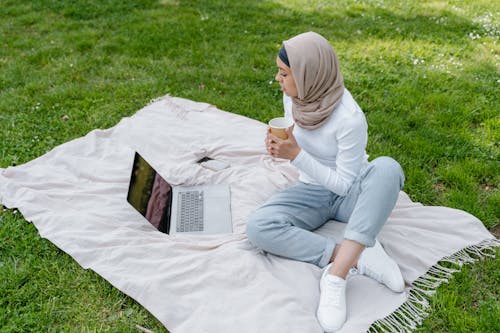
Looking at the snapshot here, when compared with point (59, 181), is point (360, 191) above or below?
above

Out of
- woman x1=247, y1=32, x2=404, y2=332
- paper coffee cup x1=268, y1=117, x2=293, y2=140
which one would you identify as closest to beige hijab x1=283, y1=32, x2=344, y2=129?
woman x1=247, y1=32, x2=404, y2=332

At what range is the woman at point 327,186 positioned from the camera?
2959 mm

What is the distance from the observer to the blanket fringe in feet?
9.71

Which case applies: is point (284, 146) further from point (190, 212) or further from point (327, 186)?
point (190, 212)

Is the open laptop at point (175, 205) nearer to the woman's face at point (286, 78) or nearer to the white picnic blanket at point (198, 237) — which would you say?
the white picnic blanket at point (198, 237)

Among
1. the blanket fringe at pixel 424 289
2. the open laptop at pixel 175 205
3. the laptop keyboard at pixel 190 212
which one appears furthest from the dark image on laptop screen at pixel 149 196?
the blanket fringe at pixel 424 289

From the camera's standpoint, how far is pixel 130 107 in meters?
5.62

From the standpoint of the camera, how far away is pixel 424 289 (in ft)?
10.6

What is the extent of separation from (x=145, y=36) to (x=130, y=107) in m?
2.04

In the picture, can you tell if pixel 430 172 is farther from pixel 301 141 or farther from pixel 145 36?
pixel 145 36

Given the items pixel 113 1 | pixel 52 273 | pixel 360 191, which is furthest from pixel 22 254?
pixel 113 1

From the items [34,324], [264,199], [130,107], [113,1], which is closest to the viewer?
[34,324]

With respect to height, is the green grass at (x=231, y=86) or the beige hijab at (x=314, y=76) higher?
the beige hijab at (x=314, y=76)

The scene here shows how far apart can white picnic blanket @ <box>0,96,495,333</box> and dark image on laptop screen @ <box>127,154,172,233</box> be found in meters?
0.12
